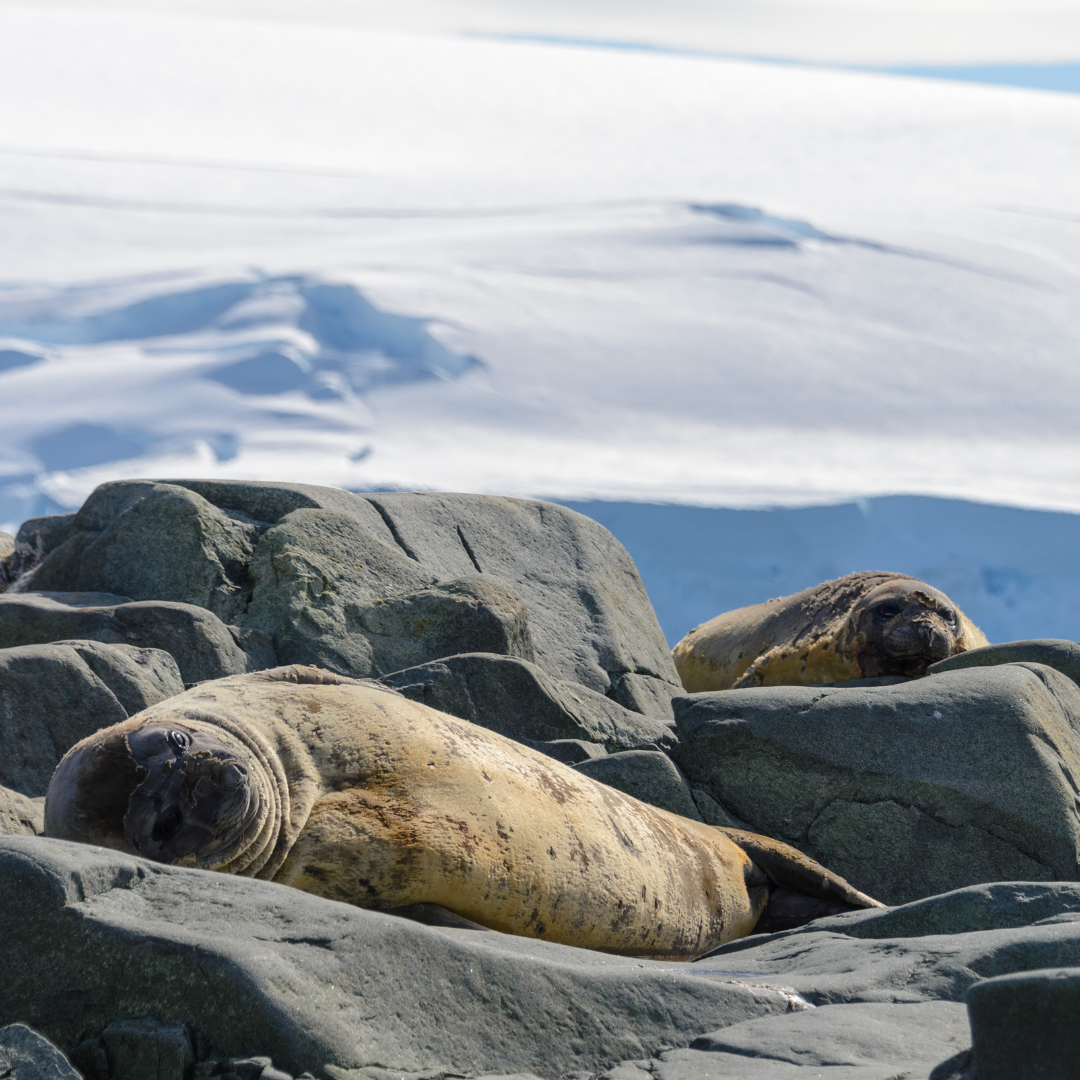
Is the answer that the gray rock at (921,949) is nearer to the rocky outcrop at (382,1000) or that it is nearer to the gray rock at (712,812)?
the rocky outcrop at (382,1000)

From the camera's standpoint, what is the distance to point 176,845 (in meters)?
2.25

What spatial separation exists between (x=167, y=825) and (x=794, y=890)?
1.92 meters

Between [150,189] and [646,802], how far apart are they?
22.9 meters

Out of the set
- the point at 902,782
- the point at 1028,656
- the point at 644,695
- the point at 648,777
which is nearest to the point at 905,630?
the point at 1028,656

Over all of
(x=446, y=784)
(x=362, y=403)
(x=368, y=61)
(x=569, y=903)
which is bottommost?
(x=362, y=403)

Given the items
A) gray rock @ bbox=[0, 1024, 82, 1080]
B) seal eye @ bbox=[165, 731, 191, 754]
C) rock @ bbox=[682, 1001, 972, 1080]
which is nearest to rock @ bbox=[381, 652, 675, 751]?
seal eye @ bbox=[165, 731, 191, 754]

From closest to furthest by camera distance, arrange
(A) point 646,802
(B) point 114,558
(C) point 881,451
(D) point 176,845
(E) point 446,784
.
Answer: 1. (D) point 176,845
2. (E) point 446,784
3. (A) point 646,802
4. (B) point 114,558
5. (C) point 881,451

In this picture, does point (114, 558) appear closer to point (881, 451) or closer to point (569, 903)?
point (569, 903)

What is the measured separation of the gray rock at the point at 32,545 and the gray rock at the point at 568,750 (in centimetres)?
242

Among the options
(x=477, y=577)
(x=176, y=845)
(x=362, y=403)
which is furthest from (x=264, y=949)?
(x=362, y=403)

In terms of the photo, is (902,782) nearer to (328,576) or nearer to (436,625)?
(436,625)

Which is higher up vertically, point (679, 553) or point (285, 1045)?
point (285, 1045)

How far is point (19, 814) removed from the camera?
2.82 m

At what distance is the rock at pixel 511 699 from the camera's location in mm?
3805
